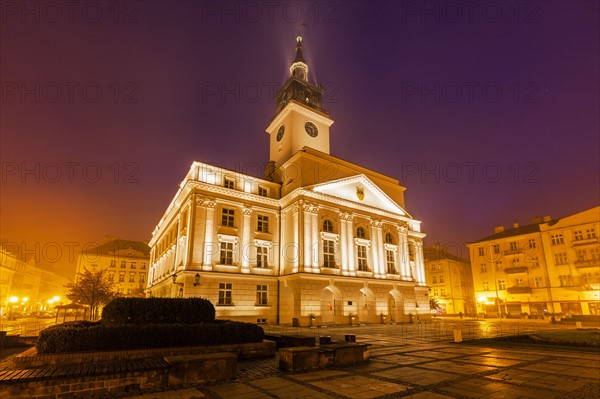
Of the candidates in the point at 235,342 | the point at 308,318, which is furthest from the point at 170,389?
the point at 308,318

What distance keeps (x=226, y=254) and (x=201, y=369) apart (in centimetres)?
2476

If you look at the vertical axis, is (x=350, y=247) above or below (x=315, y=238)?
below

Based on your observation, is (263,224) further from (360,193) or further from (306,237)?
(360,193)

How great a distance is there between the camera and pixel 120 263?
75938 mm

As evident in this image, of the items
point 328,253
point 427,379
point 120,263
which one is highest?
point 120,263

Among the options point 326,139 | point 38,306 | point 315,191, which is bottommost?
point 38,306

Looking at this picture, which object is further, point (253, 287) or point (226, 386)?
point (253, 287)

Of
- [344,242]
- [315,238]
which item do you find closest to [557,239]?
[344,242]

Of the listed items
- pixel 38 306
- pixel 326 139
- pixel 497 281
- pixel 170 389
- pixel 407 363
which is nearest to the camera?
pixel 170 389

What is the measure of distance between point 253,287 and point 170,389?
25587 millimetres

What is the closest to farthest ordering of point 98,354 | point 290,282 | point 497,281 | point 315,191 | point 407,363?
point 98,354, point 407,363, point 290,282, point 315,191, point 497,281

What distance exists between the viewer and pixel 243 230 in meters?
35.0

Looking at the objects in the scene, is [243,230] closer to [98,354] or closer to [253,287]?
[253,287]

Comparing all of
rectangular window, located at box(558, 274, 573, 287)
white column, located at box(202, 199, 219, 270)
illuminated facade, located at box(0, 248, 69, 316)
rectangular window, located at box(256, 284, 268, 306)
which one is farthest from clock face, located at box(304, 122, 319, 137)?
illuminated facade, located at box(0, 248, 69, 316)
